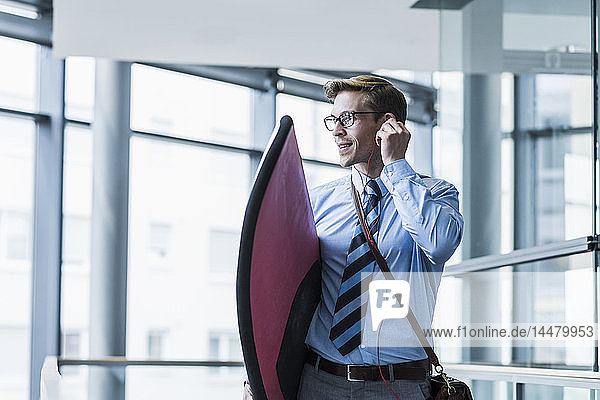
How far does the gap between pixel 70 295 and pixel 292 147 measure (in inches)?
205

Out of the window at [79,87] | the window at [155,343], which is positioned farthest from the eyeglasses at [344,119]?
the window at [155,343]

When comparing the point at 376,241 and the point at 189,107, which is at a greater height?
the point at 189,107

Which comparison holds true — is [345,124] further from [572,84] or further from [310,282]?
[572,84]

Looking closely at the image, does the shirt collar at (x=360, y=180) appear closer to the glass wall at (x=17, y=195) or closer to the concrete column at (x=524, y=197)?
the concrete column at (x=524, y=197)

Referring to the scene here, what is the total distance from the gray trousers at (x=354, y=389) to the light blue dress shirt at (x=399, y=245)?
0.04m

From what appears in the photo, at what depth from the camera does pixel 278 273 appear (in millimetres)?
1798

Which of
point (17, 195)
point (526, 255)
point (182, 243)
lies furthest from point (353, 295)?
point (182, 243)

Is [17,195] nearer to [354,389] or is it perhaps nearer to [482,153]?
[482,153]

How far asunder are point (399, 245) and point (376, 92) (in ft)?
1.09

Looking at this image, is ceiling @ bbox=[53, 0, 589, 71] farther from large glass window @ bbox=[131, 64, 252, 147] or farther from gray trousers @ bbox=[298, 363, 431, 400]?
large glass window @ bbox=[131, 64, 252, 147]

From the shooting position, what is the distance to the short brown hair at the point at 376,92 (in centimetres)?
192

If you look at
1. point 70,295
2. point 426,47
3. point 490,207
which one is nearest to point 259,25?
point 426,47

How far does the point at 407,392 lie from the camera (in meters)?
1.81

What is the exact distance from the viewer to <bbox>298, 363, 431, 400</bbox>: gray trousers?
1794 millimetres
